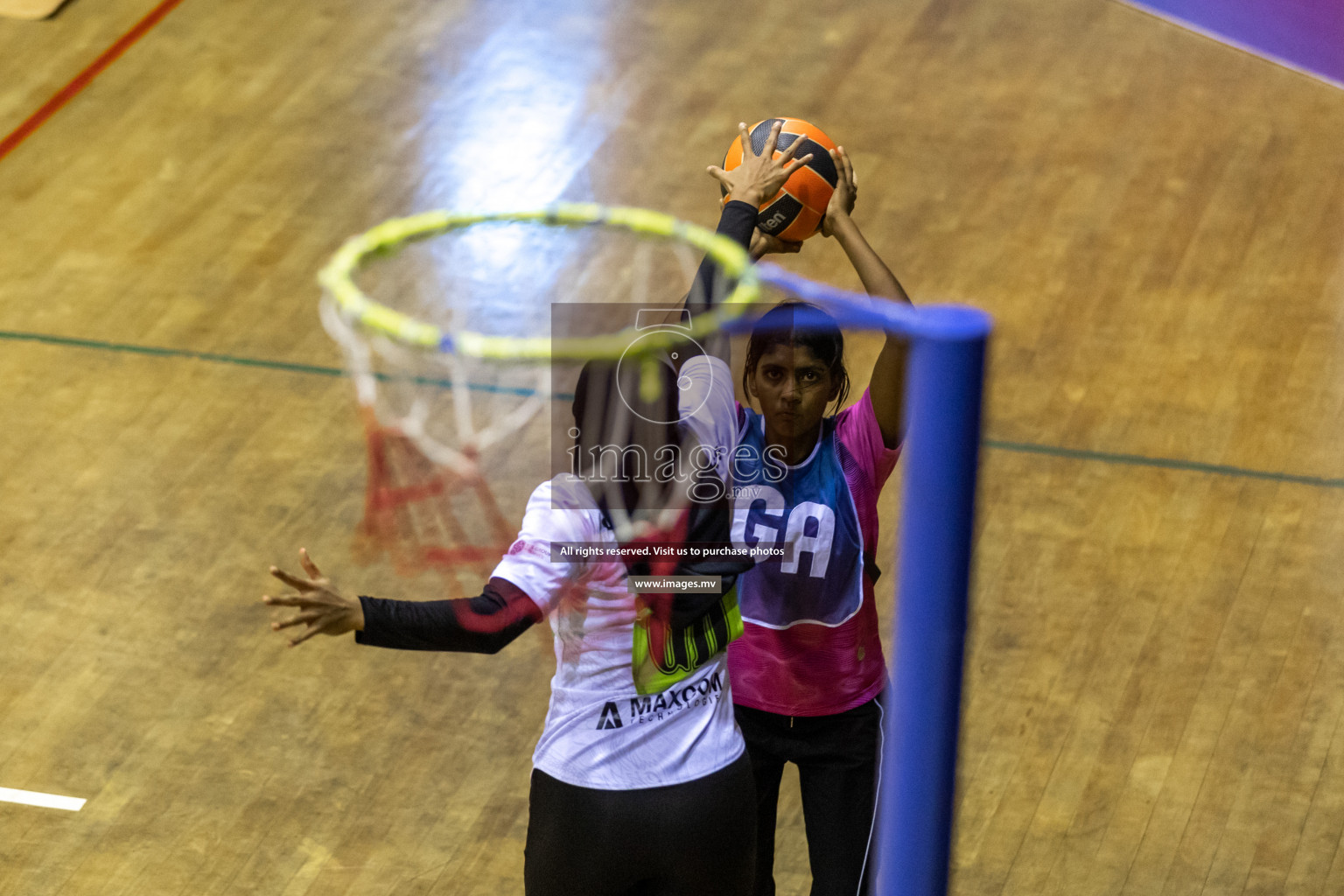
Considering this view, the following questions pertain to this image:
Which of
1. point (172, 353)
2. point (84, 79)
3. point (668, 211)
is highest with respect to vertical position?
point (84, 79)

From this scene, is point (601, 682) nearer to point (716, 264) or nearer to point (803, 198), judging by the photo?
point (716, 264)

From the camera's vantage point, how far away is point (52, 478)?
5.50 meters

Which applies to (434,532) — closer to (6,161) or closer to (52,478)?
(52,478)

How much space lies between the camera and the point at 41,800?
171 inches

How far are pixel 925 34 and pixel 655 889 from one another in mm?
6082

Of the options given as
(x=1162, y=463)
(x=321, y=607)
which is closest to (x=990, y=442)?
(x=1162, y=463)

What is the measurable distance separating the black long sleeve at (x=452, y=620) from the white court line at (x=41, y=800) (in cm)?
201

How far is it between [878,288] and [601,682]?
36.3 inches

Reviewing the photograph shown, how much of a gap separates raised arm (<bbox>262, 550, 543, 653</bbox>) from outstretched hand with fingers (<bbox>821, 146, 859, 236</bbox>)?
3.44 ft

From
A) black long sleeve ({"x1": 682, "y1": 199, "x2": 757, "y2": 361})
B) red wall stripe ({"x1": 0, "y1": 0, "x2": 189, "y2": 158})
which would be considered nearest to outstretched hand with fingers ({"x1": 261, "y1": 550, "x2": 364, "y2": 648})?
black long sleeve ({"x1": 682, "y1": 199, "x2": 757, "y2": 361})

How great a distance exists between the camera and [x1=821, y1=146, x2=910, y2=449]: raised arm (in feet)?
10.1

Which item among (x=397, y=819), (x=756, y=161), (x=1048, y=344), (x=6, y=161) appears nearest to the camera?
(x=756, y=161)

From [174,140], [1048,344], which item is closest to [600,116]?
[174,140]

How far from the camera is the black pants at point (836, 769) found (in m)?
3.41
